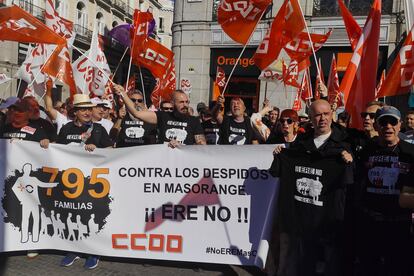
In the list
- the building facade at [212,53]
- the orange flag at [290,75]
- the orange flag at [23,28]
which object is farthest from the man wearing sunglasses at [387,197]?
the building facade at [212,53]

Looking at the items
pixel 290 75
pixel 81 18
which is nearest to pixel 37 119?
pixel 290 75

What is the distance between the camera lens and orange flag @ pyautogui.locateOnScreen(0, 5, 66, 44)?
6012mm

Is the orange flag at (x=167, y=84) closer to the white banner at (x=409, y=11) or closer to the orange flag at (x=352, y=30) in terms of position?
the orange flag at (x=352, y=30)

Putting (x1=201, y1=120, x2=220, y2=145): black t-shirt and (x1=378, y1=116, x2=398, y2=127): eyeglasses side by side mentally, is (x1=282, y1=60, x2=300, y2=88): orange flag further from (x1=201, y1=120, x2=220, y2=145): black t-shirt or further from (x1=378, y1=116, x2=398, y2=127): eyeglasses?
(x1=378, y1=116, x2=398, y2=127): eyeglasses

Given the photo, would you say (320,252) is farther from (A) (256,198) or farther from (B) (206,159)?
(B) (206,159)

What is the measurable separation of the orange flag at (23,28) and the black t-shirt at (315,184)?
391 cm

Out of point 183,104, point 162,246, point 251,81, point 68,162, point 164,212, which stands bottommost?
point 162,246

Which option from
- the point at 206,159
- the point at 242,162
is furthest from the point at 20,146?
the point at 242,162

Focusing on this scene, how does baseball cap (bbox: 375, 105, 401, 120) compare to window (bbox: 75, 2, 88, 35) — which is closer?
baseball cap (bbox: 375, 105, 401, 120)

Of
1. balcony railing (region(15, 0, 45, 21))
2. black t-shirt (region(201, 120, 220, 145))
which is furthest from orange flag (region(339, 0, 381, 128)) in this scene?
balcony railing (region(15, 0, 45, 21))

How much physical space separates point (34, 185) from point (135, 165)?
3.71 ft

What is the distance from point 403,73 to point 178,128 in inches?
103

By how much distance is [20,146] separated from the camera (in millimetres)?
4598

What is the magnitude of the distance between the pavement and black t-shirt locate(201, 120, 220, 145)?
244 cm
